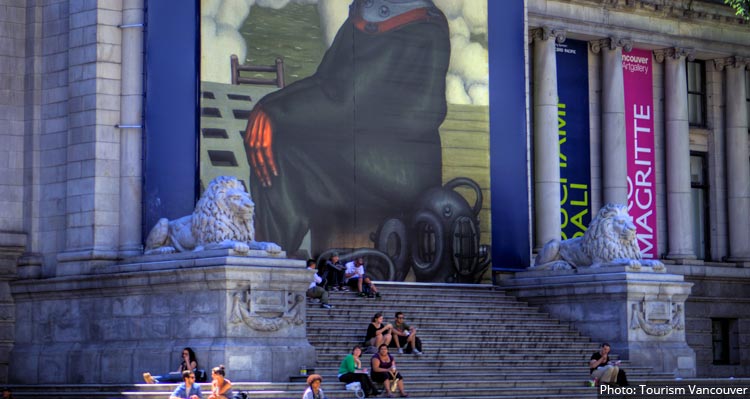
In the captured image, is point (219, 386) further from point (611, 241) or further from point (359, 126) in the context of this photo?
point (611, 241)

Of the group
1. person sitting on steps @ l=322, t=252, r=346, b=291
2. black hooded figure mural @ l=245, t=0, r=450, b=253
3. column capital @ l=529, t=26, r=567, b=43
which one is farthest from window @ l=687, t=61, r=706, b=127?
person sitting on steps @ l=322, t=252, r=346, b=291

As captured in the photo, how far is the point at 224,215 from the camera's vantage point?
3491 centimetres

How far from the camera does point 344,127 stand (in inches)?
1661

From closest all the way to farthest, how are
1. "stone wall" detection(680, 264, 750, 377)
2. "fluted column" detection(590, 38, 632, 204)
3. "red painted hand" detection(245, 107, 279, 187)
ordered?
"red painted hand" detection(245, 107, 279, 187) < "fluted column" detection(590, 38, 632, 204) < "stone wall" detection(680, 264, 750, 377)

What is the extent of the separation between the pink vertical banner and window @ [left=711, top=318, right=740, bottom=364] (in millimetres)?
3449

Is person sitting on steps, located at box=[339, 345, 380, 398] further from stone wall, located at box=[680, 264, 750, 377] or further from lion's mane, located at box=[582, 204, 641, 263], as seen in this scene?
stone wall, located at box=[680, 264, 750, 377]

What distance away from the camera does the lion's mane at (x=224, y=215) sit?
34.8m

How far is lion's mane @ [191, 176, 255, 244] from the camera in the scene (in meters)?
34.8

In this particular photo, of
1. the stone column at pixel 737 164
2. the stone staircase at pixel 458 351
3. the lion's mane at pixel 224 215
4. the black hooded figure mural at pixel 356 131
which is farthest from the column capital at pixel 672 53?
the lion's mane at pixel 224 215

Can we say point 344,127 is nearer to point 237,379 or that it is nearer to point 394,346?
point 394,346

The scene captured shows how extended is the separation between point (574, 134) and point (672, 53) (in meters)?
4.86

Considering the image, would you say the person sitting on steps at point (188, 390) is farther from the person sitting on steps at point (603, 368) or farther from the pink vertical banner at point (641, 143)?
the pink vertical banner at point (641, 143)

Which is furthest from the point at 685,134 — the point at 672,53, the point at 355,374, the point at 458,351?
the point at 355,374

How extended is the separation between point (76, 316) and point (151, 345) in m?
3.22
